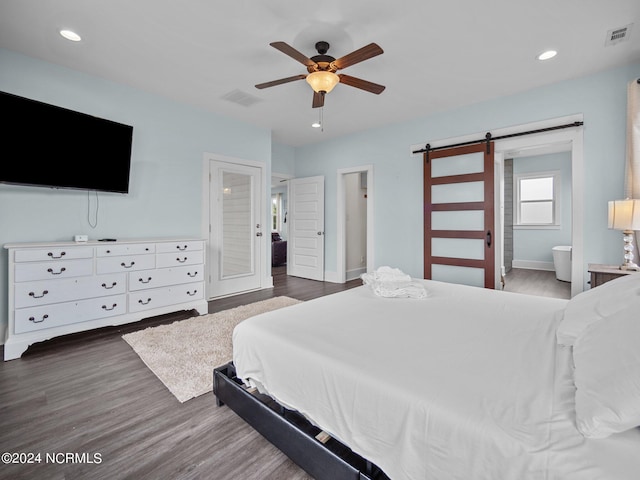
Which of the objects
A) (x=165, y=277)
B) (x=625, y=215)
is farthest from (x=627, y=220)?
(x=165, y=277)

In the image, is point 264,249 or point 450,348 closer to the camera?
point 450,348

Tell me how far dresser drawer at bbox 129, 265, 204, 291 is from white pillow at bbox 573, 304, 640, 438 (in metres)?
3.50

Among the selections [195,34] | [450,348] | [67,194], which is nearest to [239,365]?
[450,348]

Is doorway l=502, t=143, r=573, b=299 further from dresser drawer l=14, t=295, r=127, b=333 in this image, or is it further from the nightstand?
dresser drawer l=14, t=295, r=127, b=333

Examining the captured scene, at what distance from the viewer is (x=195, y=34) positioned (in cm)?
253

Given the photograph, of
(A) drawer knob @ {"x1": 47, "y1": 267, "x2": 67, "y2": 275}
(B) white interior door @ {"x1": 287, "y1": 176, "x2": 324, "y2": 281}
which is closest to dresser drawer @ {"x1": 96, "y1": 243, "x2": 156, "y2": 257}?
(A) drawer knob @ {"x1": 47, "y1": 267, "x2": 67, "y2": 275}

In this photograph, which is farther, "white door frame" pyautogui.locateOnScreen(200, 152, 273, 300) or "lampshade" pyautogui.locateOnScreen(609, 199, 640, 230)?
"white door frame" pyautogui.locateOnScreen(200, 152, 273, 300)

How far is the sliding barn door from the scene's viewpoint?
3.92 meters

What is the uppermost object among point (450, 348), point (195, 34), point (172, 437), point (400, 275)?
point (195, 34)

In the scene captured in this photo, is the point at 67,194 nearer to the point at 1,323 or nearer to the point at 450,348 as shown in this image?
the point at 1,323

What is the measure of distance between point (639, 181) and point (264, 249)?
469cm

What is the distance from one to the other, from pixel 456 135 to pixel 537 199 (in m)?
4.41

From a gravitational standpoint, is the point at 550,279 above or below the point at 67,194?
below

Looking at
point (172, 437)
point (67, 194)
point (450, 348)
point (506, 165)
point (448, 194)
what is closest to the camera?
point (450, 348)
